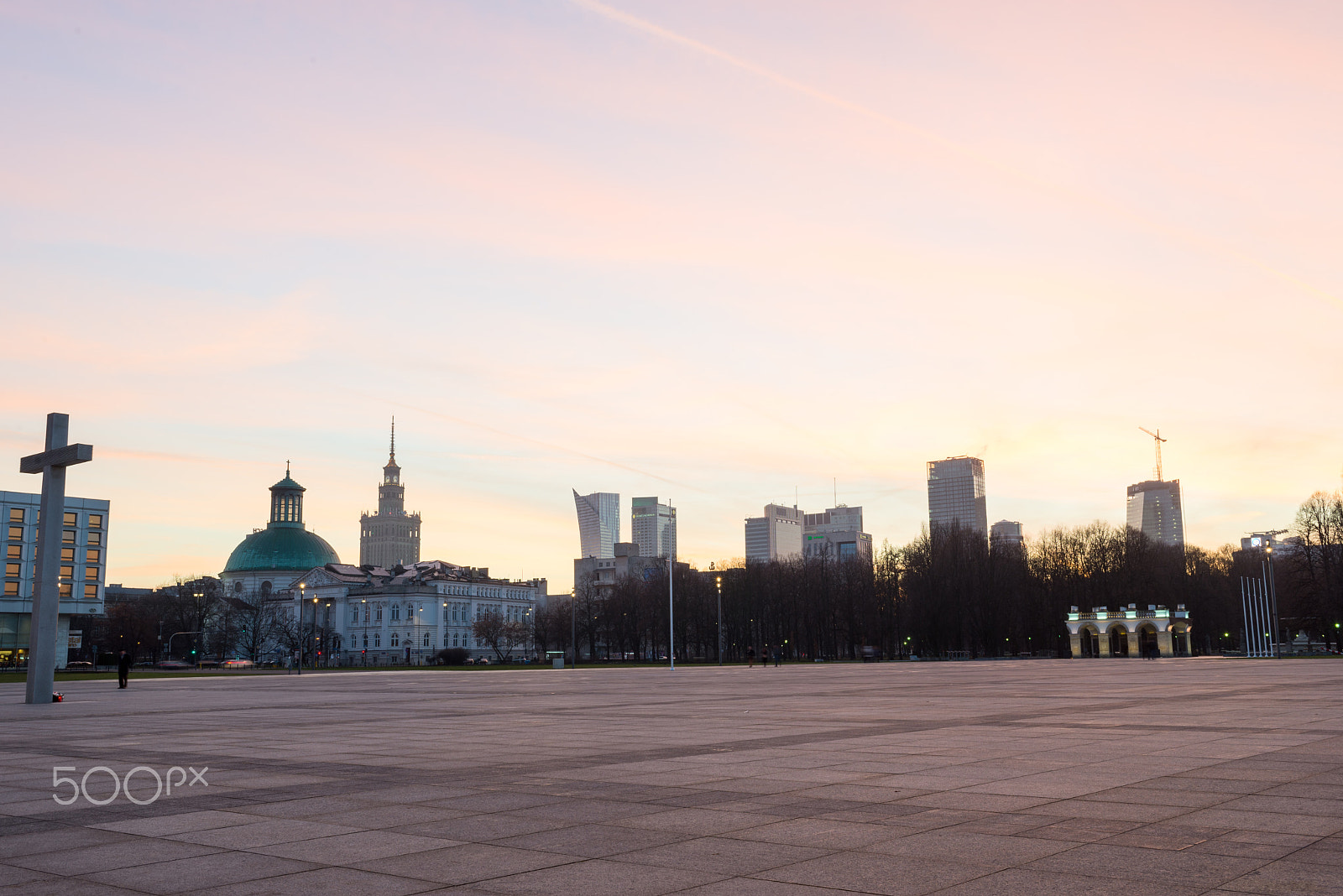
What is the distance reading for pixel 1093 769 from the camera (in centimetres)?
1389

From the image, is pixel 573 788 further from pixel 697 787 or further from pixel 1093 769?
pixel 1093 769

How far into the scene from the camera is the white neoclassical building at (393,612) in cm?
17525

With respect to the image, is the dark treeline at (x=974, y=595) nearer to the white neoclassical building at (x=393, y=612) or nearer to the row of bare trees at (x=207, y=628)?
the white neoclassical building at (x=393, y=612)

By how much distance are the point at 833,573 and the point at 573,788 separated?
402ft

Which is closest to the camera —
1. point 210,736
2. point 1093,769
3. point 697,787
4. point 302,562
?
point 697,787

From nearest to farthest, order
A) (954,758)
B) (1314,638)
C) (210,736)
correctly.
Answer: (954,758), (210,736), (1314,638)

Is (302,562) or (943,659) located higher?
(302,562)

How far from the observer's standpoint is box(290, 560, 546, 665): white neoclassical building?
175250 mm

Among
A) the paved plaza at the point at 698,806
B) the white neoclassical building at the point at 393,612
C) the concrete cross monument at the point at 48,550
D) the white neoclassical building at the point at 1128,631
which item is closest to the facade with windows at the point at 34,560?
the white neoclassical building at the point at 393,612

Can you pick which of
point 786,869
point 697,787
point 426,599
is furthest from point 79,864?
point 426,599

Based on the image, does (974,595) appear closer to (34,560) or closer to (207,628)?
(207,628)

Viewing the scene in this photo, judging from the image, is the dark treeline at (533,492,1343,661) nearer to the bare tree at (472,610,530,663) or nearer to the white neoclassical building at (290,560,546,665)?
the bare tree at (472,610,530,663)

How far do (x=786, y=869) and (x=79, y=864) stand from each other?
219 inches

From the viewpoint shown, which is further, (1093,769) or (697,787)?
(1093,769)
